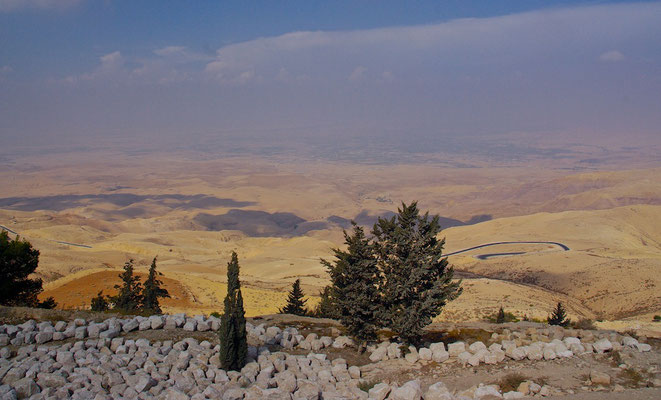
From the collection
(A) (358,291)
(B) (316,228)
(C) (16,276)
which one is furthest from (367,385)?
(B) (316,228)

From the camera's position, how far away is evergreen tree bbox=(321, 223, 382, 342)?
1609cm

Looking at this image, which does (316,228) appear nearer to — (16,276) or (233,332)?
(16,276)

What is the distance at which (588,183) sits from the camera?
457 feet

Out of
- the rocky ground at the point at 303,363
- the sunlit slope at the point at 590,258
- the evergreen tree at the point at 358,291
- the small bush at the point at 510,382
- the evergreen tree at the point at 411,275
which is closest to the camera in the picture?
the rocky ground at the point at 303,363

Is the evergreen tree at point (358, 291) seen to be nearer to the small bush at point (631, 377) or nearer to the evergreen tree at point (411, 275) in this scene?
the evergreen tree at point (411, 275)

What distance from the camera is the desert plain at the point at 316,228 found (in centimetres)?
3553

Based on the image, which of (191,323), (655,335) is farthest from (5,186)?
(655,335)

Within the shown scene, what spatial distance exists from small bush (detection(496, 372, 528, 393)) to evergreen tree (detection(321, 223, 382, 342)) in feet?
14.2

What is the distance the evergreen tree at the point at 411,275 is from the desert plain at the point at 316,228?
11.3 metres

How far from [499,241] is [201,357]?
211 ft

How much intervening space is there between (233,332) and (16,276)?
14.5 m

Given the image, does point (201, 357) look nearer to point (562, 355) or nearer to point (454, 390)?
point (454, 390)

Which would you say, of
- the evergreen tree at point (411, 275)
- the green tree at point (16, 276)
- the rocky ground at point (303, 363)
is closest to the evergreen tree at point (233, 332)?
the rocky ground at point (303, 363)

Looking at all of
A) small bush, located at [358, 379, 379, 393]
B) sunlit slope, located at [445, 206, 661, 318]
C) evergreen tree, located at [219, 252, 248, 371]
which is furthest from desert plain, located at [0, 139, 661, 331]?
small bush, located at [358, 379, 379, 393]
